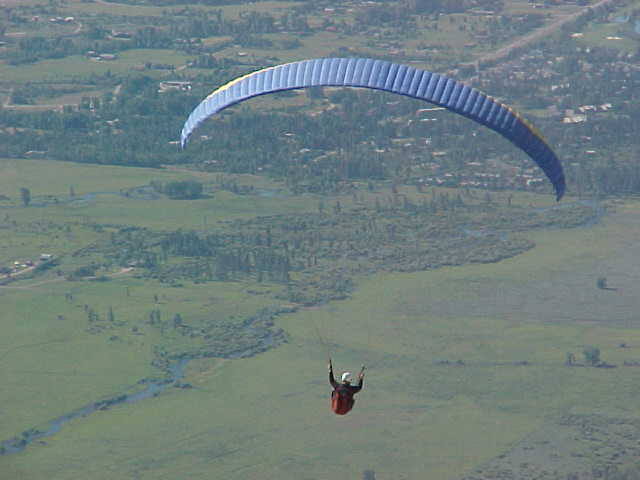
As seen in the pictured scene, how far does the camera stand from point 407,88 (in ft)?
120

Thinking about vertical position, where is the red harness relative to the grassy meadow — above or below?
above

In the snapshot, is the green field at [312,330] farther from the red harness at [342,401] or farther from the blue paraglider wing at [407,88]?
the red harness at [342,401]

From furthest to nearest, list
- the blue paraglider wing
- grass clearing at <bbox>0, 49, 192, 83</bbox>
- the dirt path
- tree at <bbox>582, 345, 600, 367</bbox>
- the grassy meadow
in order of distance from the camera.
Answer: the dirt path, grass clearing at <bbox>0, 49, 192, 83</bbox>, tree at <bbox>582, 345, 600, 367</bbox>, the grassy meadow, the blue paraglider wing

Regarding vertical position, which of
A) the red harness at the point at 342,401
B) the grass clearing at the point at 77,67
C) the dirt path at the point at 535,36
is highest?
the dirt path at the point at 535,36

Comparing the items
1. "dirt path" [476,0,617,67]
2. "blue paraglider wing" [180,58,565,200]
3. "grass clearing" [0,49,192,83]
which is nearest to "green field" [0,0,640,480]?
"grass clearing" [0,49,192,83]

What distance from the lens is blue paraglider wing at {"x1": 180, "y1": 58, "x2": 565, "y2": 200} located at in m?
36.7

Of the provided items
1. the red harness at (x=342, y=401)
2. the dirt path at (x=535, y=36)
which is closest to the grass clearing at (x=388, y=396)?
the red harness at (x=342, y=401)

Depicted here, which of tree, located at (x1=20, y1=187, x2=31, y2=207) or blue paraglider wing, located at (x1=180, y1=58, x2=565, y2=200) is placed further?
tree, located at (x1=20, y1=187, x2=31, y2=207)

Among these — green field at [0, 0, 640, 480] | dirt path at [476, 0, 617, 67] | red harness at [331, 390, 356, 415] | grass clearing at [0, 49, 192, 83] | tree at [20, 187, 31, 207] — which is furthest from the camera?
dirt path at [476, 0, 617, 67]

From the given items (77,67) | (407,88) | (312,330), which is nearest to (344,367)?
(312,330)

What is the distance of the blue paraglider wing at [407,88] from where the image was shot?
36719 mm

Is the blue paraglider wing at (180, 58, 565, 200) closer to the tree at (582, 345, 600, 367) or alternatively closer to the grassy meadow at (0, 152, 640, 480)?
the grassy meadow at (0, 152, 640, 480)

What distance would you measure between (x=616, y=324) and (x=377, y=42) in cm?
6347

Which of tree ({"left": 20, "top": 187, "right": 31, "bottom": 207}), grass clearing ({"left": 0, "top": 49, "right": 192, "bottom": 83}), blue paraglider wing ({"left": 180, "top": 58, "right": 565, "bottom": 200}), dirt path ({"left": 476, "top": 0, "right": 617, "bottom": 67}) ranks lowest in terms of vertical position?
tree ({"left": 20, "top": 187, "right": 31, "bottom": 207})
